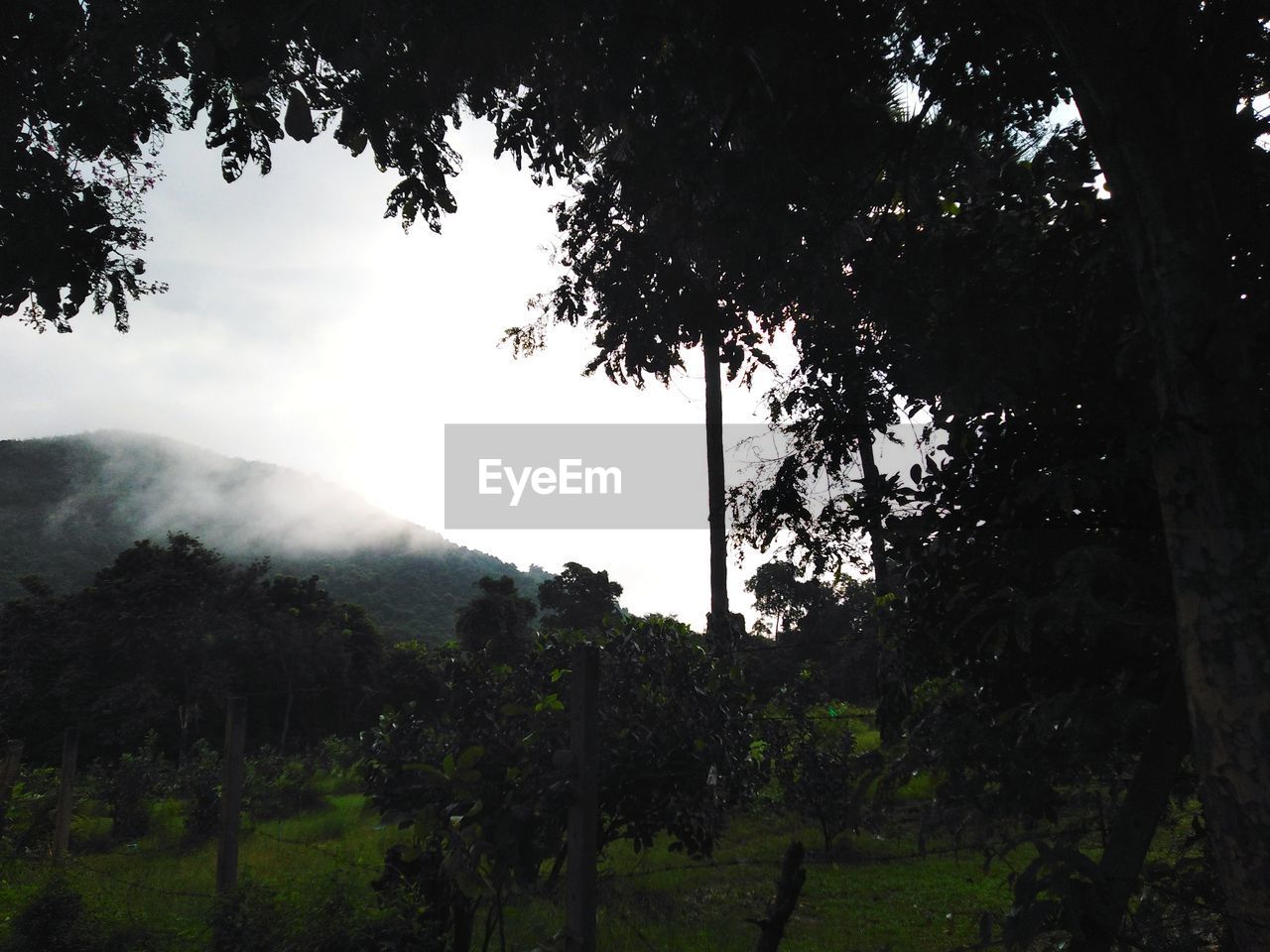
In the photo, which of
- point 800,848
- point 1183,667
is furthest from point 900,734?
point 1183,667

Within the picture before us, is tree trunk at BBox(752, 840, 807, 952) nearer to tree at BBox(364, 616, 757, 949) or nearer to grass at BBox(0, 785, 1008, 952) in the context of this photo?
grass at BBox(0, 785, 1008, 952)

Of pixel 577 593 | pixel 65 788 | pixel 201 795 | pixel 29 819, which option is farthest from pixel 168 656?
pixel 65 788

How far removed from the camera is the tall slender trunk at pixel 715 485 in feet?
46.5

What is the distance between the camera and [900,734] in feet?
16.8

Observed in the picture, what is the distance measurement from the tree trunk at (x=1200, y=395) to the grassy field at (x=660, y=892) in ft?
4.66

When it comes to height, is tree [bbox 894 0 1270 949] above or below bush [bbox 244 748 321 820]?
above

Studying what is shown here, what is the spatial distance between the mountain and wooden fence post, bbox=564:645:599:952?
155 ft

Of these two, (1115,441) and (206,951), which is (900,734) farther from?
(206,951)

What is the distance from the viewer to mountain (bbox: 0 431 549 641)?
81.1 meters

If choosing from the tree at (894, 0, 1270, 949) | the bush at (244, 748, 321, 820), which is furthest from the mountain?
the tree at (894, 0, 1270, 949)

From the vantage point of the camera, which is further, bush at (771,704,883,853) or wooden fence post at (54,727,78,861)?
bush at (771,704,883,853)

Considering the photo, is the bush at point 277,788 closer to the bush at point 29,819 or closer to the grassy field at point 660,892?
the grassy field at point 660,892

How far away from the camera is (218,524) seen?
481ft

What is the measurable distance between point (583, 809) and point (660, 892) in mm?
6550
